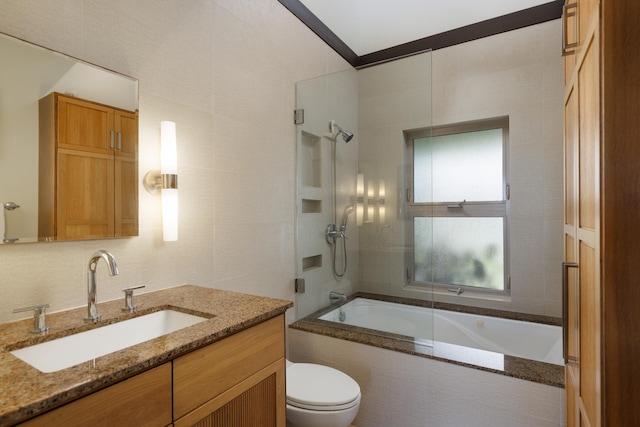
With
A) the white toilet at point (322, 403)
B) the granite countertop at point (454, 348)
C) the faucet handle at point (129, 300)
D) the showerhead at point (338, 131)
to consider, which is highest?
the showerhead at point (338, 131)

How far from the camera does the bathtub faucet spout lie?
257cm

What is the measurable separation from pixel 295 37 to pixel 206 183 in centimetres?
137

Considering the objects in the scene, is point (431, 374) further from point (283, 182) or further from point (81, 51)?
point (81, 51)

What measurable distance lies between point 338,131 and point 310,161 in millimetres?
331

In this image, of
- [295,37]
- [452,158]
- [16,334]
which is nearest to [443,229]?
[452,158]

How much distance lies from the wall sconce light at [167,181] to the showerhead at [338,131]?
52.3 inches

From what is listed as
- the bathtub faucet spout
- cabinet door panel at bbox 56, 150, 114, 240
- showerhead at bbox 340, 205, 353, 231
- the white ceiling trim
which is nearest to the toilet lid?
the bathtub faucet spout

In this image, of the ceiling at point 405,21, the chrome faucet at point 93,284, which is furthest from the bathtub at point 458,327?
the ceiling at point 405,21

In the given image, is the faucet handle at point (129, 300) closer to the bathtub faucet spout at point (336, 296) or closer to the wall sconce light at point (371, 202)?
the bathtub faucet spout at point (336, 296)

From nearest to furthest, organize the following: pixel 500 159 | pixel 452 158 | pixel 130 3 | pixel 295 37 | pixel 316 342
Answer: pixel 130 3 → pixel 316 342 → pixel 295 37 → pixel 500 159 → pixel 452 158

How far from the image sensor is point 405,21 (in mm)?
2957

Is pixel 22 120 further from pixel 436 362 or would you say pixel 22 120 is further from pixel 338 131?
pixel 436 362

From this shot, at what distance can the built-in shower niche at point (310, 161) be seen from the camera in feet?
8.00

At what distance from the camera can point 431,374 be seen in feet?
5.88
